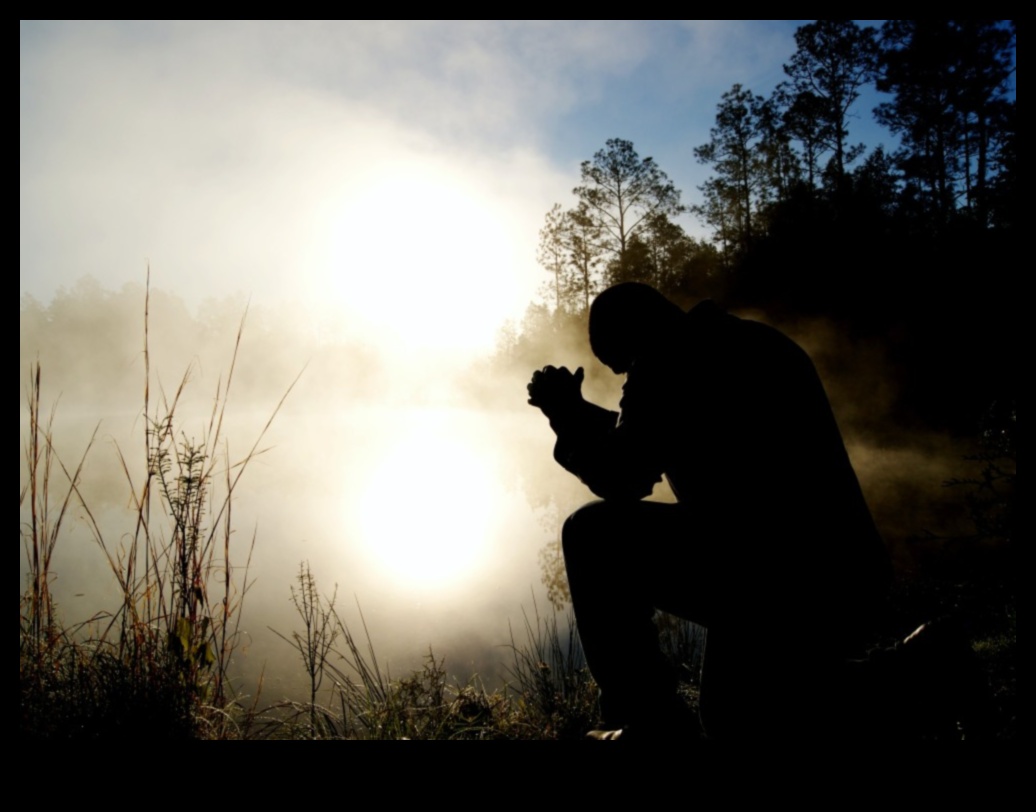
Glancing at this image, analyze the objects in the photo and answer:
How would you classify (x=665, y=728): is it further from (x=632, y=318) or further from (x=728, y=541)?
(x=632, y=318)

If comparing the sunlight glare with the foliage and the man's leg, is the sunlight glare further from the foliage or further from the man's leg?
the man's leg

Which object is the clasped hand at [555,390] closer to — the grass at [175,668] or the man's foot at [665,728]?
the man's foot at [665,728]

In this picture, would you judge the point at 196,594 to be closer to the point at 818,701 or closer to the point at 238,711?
the point at 238,711

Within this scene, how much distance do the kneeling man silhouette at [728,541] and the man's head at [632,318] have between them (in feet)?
0.50

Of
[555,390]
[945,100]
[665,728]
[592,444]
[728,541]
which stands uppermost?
[945,100]

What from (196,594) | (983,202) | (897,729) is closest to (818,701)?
(897,729)

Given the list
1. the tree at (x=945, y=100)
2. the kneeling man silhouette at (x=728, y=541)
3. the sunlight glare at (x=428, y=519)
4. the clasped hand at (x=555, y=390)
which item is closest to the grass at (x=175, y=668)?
the kneeling man silhouette at (x=728, y=541)

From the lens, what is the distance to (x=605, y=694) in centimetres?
132

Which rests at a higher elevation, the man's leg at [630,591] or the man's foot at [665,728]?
the man's leg at [630,591]

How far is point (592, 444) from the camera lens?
132 cm

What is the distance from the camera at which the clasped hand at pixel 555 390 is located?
152 centimetres

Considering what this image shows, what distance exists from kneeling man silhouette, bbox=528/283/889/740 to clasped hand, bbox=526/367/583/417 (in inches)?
8.4

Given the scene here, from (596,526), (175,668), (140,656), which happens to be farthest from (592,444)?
(140,656)

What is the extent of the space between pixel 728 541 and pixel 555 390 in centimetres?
63
